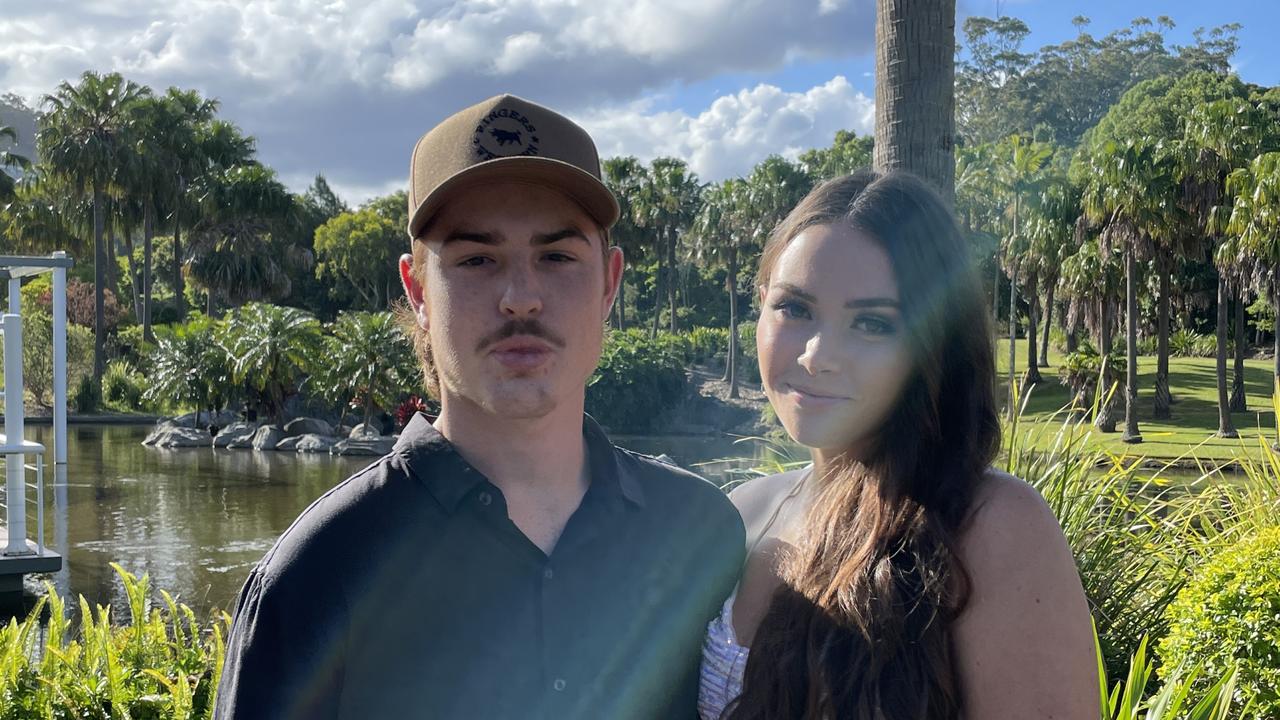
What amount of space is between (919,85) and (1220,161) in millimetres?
27398

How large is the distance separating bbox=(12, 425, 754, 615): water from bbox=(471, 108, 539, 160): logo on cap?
267 inches

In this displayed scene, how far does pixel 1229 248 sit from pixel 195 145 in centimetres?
3771

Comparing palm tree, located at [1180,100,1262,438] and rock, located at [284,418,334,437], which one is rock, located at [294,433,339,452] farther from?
palm tree, located at [1180,100,1262,438]

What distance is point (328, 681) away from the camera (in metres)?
1.61

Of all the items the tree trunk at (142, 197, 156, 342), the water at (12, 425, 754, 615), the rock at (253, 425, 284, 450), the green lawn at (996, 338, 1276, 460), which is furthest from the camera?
the tree trunk at (142, 197, 156, 342)

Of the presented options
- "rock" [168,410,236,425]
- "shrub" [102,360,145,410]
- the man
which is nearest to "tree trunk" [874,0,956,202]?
the man

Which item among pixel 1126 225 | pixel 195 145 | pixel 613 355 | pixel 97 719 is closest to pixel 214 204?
pixel 195 145

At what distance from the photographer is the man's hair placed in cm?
184

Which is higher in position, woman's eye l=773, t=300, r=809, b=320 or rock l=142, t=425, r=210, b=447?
woman's eye l=773, t=300, r=809, b=320

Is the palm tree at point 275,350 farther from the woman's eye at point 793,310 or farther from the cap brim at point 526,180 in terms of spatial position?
the cap brim at point 526,180

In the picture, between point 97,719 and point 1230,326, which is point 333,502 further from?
point 1230,326

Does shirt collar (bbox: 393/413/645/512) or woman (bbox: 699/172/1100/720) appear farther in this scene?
woman (bbox: 699/172/1100/720)

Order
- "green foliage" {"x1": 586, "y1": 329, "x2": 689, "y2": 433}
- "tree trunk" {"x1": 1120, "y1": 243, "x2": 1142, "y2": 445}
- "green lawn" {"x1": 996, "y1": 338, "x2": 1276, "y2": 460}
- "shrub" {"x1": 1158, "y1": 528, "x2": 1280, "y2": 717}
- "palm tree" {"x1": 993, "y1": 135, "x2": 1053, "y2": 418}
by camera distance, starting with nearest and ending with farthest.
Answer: "shrub" {"x1": 1158, "y1": 528, "x2": 1280, "y2": 717} < "green lawn" {"x1": 996, "y1": 338, "x2": 1276, "y2": 460} < "tree trunk" {"x1": 1120, "y1": 243, "x2": 1142, "y2": 445} < "palm tree" {"x1": 993, "y1": 135, "x2": 1053, "y2": 418} < "green foliage" {"x1": 586, "y1": 329, "x2": 689, "y2": 433}

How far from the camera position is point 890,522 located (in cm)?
206
